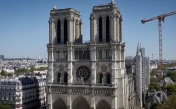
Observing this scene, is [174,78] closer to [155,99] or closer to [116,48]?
[155,99]

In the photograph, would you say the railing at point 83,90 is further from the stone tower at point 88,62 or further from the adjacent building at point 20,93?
the adjacent building at point 20,93

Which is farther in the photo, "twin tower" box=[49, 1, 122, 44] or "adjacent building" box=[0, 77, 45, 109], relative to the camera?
"adjacent building" box=[0, 77, 45, 109]

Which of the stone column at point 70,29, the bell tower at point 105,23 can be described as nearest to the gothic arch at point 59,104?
the stone column at point 70,29

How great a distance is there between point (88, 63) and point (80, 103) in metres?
11.9

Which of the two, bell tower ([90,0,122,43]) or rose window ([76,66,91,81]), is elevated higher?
bell tower ([90,0,122,43])

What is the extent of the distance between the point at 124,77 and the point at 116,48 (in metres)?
9.21

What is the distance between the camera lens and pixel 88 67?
70.2 m

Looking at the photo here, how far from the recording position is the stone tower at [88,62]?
66.8 m

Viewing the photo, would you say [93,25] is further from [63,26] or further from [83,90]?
[83,90]

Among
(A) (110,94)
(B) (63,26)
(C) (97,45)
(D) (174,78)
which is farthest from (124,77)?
(D) (174,78)

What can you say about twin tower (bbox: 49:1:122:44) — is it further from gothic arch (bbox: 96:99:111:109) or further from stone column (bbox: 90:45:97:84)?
gothic arch (bbox: 96:99:111:109)

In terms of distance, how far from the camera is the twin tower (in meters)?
67.4

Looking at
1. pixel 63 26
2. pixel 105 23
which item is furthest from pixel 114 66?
pixel 63 26

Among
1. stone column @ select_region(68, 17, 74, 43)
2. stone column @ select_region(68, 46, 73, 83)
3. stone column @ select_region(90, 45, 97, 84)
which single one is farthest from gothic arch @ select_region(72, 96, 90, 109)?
stone column @ select_region(68, 17, 74, 43)
